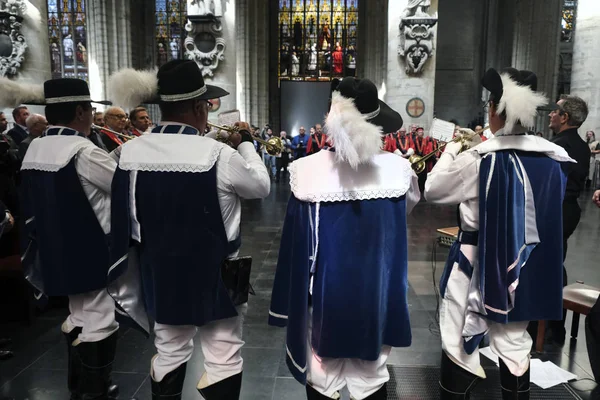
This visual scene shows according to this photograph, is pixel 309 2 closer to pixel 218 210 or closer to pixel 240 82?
pixel 240 82

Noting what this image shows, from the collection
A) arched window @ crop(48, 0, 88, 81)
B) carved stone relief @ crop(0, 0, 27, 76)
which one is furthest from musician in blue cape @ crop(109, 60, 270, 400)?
arched window @ crop(48, 0, 88, 81)

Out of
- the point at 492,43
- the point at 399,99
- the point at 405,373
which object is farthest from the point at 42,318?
the point at 492,43

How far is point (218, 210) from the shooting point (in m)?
2.17

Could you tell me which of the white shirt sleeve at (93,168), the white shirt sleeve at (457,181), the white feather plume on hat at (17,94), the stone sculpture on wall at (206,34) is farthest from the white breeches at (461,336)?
the stone sculpture on wall at (206,34)

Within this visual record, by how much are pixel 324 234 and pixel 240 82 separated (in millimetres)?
18917

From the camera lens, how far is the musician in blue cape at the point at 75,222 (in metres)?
2.52

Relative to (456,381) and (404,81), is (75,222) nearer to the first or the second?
(456,381)

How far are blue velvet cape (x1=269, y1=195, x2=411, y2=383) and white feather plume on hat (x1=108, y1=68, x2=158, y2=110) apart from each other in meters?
0.97

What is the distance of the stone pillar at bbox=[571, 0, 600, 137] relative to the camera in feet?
36.4

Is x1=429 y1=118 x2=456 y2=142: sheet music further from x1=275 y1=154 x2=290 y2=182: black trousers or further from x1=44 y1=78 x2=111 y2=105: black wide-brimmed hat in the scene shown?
x1=275 y1=154 x2=290 y2=182: black trousers

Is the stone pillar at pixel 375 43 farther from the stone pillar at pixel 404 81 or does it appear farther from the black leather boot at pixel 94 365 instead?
the black leather boot at pixel 94 365

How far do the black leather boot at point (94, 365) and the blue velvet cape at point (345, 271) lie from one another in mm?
1272

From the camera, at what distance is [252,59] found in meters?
21.0

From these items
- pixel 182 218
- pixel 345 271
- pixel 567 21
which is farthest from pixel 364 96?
pixel 567 21
